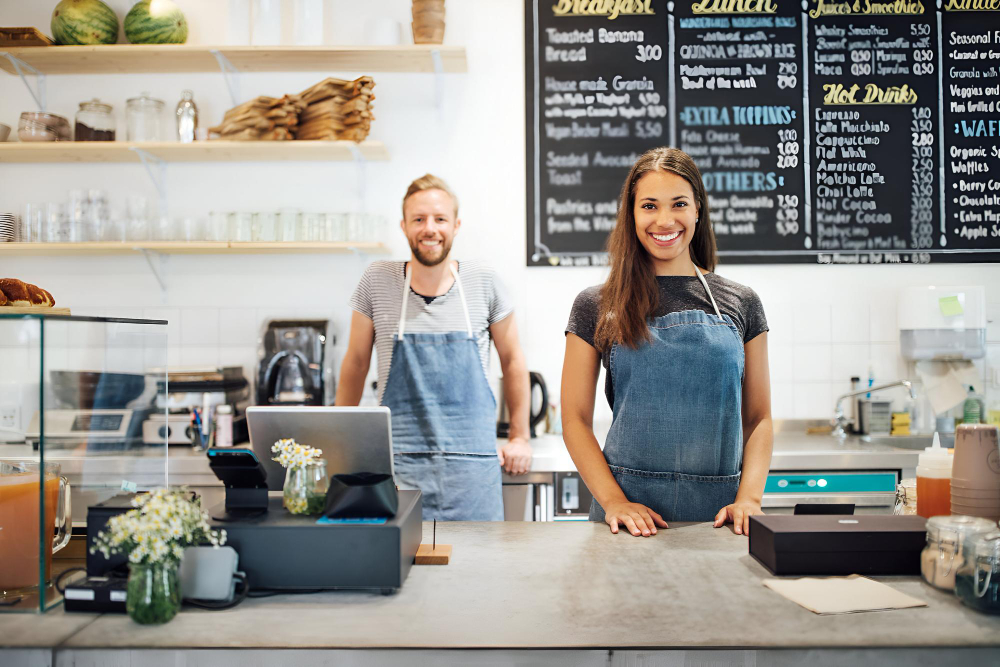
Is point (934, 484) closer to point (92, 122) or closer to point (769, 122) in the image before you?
point (769, 122)

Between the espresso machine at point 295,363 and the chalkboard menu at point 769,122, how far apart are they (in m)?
1.03

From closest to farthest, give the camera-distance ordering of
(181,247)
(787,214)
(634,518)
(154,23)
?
1. (634,518)
2. (181,247)
3. (154,23)
4. (787,214)

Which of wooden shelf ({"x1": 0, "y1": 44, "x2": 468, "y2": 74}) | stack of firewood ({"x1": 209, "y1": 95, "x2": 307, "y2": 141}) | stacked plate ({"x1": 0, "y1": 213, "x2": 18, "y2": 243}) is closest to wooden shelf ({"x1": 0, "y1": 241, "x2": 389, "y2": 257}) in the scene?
stacked plate ({"x1": 0, "y1": 213, "x2": 18, "y2": 243})

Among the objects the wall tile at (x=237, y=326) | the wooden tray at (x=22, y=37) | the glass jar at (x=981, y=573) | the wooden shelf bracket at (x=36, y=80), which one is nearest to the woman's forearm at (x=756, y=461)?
the glass jar at (x=981, y=573)

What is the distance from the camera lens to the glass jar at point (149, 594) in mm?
1132

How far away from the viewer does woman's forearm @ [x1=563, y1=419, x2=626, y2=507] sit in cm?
174

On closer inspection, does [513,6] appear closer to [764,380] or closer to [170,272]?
[170,272]

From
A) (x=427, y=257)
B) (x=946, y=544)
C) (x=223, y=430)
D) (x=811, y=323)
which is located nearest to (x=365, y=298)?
(x=427, y=257)

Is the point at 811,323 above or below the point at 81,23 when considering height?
below

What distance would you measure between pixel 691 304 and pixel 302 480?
3.28 feet

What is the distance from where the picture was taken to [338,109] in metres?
3.13

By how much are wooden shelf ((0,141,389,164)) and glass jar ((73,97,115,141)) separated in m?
0.07

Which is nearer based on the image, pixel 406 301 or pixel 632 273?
pixel 632 273

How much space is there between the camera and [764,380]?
1834 mm
